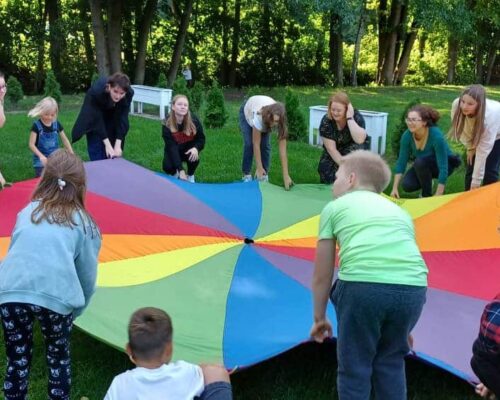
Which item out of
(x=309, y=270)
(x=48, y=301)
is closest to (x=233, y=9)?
(x=309, y=270)

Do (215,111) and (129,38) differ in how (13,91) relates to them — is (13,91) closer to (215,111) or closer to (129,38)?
(215,111)

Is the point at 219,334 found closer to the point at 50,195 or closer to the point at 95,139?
the point at 50,195

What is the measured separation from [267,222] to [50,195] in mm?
2265

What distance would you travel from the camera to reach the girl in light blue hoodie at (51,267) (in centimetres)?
233

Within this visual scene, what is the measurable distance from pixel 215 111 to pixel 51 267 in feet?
25.2

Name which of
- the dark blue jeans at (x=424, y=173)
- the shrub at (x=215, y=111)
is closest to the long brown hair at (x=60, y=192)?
the dark blue jeans at (x=424, y=173)

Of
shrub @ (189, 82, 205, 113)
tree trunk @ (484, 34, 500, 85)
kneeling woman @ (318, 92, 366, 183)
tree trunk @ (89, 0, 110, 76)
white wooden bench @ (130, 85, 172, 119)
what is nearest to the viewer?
kneeling woman @ (318, 92, 366, 183)

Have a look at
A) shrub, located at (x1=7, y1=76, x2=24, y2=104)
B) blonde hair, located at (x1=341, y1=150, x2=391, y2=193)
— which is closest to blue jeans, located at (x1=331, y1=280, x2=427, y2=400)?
blonde hair, located at (x1=341, y1=150, x2=391, y2=193)

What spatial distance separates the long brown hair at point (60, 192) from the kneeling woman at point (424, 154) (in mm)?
3302

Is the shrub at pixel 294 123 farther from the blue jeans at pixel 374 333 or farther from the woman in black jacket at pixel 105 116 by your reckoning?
the blue jeans at pixel 374 333

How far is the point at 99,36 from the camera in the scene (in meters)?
14.5

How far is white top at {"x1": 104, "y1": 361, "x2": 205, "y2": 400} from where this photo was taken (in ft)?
5.88

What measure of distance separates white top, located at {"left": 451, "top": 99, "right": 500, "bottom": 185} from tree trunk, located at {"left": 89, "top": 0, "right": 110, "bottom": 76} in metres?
11.3

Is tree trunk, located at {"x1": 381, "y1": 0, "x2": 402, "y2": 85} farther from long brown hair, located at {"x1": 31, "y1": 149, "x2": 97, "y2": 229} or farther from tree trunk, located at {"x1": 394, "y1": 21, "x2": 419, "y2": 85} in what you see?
long brown hair, located at {"x1": 31, "y1": 149, "x2": 97, "y2": 229}
